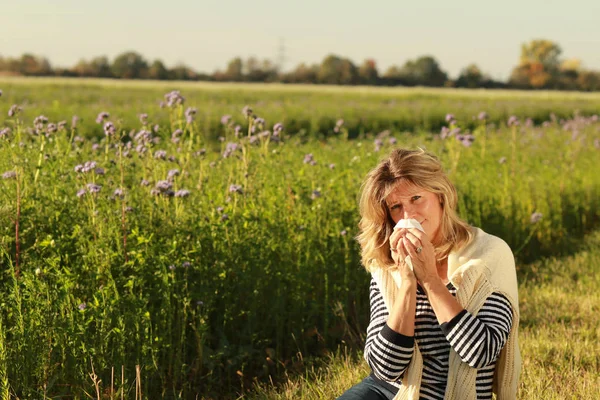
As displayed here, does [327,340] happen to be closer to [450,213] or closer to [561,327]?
[561,327]

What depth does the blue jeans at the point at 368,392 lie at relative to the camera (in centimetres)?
299

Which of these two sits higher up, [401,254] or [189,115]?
[189,115]

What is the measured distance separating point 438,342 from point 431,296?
0.28 meters

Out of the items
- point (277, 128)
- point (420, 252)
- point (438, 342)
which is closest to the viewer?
point (420, 252)

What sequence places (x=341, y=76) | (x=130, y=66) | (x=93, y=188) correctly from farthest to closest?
(x=130, y=66) < (x=341, y=76) < (x=93, y=188)

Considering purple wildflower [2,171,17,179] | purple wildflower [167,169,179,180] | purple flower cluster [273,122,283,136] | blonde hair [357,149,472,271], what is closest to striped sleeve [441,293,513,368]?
blonde hair [357,149,472,271]

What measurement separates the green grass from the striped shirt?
3.22 feet

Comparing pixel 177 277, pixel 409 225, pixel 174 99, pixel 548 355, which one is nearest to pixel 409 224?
pixel 409 225

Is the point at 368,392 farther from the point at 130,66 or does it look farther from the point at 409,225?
the point at 130,66

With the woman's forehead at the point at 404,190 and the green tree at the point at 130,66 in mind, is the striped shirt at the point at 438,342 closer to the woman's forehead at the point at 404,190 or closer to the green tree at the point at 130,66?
the woman's forehead at the point at 404,190

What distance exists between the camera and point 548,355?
14.7ft

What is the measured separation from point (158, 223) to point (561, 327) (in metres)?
2.65

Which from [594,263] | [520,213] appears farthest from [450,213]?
[520,213]

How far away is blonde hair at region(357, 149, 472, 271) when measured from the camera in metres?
2.88
